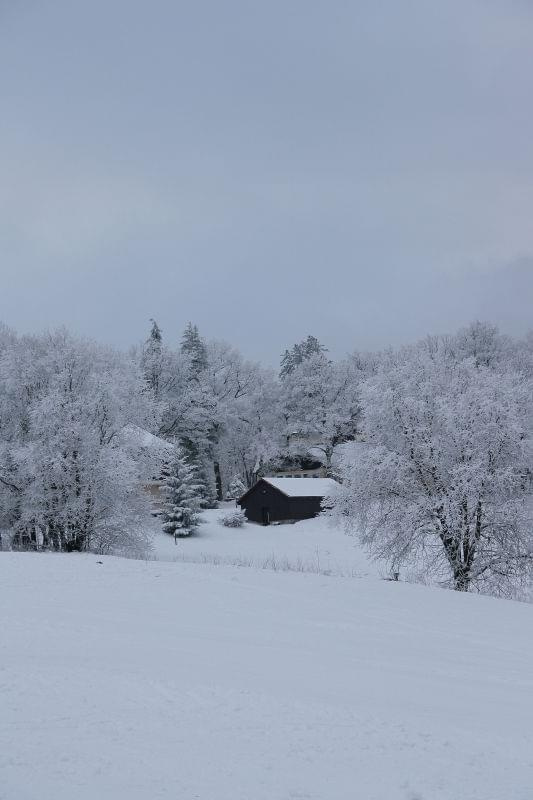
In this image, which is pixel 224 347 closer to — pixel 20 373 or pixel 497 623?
pixel 20 373

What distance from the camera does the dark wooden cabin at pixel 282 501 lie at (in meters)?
54.0

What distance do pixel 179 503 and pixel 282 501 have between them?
11439mm

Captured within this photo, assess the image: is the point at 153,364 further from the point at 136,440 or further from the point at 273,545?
the point at 136,440

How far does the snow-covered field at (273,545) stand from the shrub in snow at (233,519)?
374 millimetres

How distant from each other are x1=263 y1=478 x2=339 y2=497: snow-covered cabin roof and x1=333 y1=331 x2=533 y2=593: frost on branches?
2921 centimetres

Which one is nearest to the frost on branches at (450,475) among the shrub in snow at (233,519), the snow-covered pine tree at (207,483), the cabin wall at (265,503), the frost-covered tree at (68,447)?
the frost-covered tree at (68,447)

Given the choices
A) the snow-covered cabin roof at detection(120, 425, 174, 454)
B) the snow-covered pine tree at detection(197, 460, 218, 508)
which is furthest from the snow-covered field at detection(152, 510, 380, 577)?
the snow-covered cabin roof at detection(120, 425, 174, 454)

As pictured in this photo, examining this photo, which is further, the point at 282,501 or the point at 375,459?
the point at 282,501

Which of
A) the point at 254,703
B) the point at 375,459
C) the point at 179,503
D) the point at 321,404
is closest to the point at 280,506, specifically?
the point at 179,503

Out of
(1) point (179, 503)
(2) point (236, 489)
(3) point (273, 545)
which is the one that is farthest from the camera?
(2) point (236, 489)

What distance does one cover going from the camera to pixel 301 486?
5578cm

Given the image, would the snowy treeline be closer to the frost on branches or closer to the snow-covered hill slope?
the frost on branches

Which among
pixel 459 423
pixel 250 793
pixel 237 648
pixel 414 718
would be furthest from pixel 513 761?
pixel 459 423

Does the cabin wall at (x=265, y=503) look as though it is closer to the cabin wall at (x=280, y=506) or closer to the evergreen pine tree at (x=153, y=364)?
the cabin wall at (x=280, y=506)
